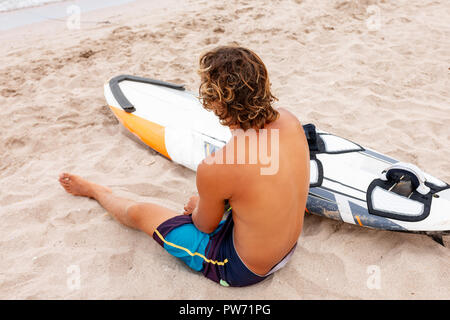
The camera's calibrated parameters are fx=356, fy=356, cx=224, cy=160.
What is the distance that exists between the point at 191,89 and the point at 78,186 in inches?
76.0

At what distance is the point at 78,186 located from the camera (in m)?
2.55

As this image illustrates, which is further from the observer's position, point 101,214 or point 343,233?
point 101,214

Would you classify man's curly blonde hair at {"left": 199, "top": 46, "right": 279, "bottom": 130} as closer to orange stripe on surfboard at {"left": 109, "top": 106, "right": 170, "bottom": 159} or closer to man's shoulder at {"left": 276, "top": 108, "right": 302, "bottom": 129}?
man's shoulder at {"left": 276, "top": 108, "right": 302, "bottom": 129}

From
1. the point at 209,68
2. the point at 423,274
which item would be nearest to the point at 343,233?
the point at 423,274

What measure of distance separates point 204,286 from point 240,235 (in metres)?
0.47

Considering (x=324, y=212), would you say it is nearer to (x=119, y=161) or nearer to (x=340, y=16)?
(x=119, y=161)

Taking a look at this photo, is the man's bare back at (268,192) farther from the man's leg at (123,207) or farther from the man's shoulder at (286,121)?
the man's leg at (123,207)

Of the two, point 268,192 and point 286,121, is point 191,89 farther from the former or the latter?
point 268,192

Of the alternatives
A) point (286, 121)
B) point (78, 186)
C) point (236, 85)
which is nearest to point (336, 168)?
point (286, 121)

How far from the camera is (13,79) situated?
13.8 feet

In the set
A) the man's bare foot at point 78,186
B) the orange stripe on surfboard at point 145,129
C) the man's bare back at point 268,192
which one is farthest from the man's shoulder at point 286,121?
the orange stripe on surfboard at point 145,129

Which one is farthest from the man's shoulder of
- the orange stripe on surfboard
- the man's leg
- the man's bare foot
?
the orange stripe on surfboard

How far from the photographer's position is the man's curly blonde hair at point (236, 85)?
4.34ft

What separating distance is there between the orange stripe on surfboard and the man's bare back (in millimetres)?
1582
